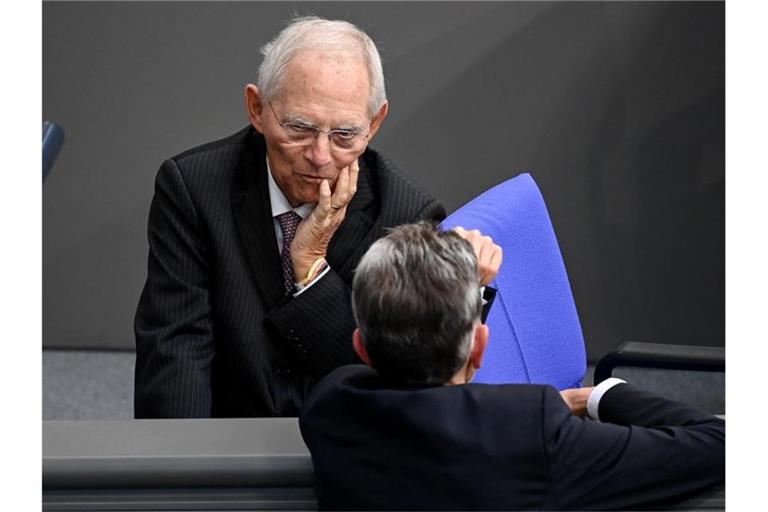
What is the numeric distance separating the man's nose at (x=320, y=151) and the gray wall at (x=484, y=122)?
2.03m

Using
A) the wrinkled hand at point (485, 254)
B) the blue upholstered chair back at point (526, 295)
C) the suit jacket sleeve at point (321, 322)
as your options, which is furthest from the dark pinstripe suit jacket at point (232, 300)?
the wrinkled hand at point (485, 254)

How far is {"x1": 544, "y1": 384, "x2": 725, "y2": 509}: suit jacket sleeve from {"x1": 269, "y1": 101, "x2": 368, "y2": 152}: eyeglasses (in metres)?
0.66

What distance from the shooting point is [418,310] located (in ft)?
4.08

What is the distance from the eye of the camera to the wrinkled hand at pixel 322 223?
179 centimetres

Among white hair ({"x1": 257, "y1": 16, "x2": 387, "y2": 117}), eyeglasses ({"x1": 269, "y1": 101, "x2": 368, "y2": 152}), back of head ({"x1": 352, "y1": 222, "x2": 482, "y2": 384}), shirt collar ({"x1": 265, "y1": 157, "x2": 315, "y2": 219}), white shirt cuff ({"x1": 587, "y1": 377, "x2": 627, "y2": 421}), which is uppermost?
white hair ({"x1": 257, "y1": 16, "x2": 387, "y2": 117})

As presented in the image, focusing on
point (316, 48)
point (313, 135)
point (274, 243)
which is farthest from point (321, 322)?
point (316, 48)

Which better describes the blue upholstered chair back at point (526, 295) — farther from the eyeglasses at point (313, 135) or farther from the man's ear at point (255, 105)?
the man's ear at point (255, 105)

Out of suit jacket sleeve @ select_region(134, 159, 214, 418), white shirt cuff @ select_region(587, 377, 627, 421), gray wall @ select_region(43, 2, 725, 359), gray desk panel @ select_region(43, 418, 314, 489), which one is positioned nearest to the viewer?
gray desk panel @ select_region(43, 418, 314, 489)

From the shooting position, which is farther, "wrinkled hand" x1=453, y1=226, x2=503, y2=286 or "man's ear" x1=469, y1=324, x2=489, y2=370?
"wrinkled hand" x1=453, y1=226, x2=503, y2=286

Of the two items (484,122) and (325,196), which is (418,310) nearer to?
(325,196)

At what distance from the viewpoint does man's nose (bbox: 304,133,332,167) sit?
5.77 ft

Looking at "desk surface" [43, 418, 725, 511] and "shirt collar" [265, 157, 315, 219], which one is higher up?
"shirt collar" [265, 157, 315, 219]

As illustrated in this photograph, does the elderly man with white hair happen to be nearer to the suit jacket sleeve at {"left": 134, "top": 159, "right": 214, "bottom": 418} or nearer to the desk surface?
the suit jacket sleeve at {"left": 134, "top": 159, "right": 214, "bottom": 418}

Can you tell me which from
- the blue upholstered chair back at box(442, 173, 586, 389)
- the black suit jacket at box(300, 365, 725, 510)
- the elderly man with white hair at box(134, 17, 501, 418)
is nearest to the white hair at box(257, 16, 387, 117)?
the elderly man with white hair at box(134, 17, 501, 418)
